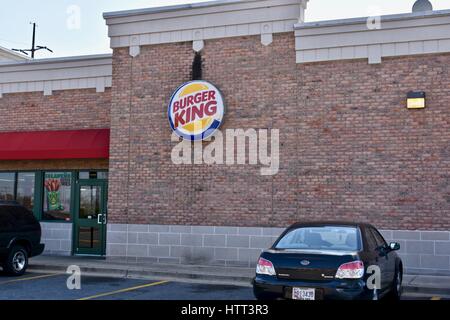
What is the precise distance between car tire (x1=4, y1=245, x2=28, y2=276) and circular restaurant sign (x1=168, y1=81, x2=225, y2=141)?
200 inches

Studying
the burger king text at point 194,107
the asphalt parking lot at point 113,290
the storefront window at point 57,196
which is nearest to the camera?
the asphalt parking lot at point 113,290

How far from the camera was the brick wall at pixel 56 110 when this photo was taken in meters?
18.1

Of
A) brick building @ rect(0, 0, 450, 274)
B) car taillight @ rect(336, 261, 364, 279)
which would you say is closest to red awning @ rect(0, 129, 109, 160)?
brick building @ rect(0, 0, 450, 274)

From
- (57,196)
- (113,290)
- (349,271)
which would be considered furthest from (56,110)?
(349,271)

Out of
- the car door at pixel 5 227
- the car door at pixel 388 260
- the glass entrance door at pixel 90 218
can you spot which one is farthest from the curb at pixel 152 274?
the car door at pixel 388 260

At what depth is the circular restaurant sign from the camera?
51.6 feet

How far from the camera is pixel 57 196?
18562 millimetres

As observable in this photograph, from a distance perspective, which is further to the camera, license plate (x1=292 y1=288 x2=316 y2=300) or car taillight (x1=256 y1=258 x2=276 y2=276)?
car taillight (x1=256 y1=258 x2=276 y2=276)

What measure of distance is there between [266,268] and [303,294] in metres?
0.75

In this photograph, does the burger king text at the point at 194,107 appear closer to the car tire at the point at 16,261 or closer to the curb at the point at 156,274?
the curb at the point at 156,274

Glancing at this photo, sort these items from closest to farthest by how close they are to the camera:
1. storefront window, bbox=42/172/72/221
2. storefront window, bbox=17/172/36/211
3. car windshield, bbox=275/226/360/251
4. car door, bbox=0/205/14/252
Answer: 1. car windshield, bbox=275/226/360/251
2. car door, bbox=0/205/14/252
3. storefront window, bbox=42/172/72/221
4. storefront window, bbox=17/172/36/211

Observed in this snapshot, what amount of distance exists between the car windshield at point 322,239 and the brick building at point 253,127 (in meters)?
5.16

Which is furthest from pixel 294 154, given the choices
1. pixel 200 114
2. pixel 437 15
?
pixel 437 15

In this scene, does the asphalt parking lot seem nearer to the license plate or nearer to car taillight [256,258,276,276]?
car taillight [256,258,276,276]
